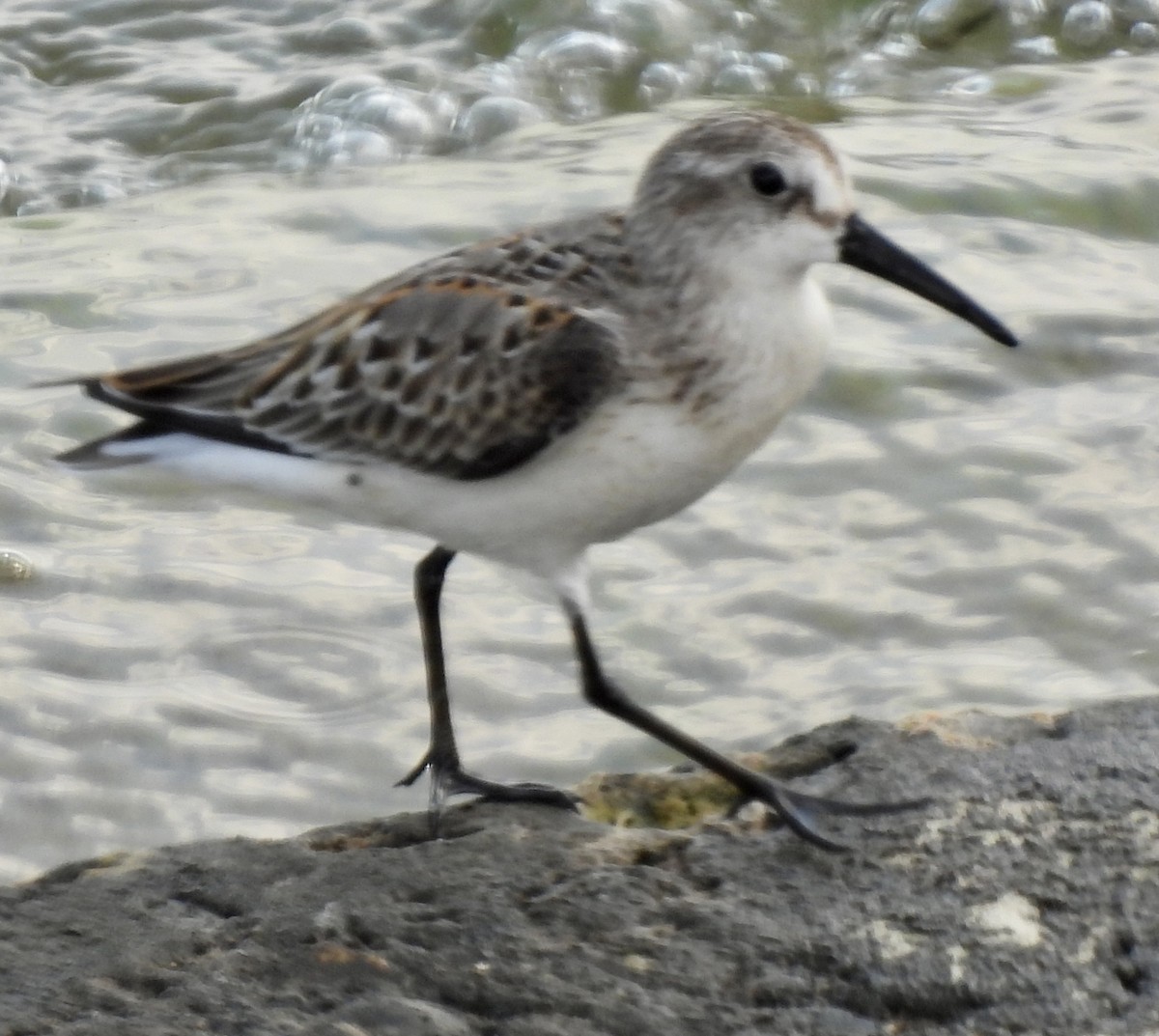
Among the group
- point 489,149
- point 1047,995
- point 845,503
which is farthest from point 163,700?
point 489,149

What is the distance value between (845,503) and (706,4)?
232 inches

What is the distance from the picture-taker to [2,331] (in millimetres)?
8281

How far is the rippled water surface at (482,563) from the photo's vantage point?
644cm

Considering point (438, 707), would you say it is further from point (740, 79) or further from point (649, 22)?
point (649, 22)

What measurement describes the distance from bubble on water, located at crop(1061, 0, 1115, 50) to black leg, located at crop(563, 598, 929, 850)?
802 cm

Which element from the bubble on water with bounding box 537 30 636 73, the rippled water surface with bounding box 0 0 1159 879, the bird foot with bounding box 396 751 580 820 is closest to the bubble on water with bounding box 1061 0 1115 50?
the rippled water surface with bounding box 0 0 1159 879

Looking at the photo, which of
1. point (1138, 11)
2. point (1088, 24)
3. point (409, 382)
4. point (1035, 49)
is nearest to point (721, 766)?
point (409, 382)

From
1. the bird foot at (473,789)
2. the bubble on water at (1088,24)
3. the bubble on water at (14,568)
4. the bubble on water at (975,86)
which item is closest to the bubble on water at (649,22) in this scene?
the bubble on water at (975,86)

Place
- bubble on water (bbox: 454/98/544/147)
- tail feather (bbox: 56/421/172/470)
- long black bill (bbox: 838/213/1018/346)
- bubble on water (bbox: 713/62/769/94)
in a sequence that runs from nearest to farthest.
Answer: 1. long black bill (bbox: 838/213/1018/346)
2. tail feather (bbox: 56/421/172/470)
3. bubble on water (bbox: 454/98/544/147)
4. bubble on water (bbox: 713/62/769/94)

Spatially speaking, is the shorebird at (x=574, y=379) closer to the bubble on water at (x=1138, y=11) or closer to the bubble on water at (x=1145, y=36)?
the bubble on water at (x=1145, y=36)

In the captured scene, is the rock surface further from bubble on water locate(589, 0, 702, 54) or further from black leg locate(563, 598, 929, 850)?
bubble on water locate(589, 0, 702, 54)

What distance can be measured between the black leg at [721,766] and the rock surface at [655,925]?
46 millimetres

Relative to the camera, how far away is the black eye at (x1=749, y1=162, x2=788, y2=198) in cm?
448

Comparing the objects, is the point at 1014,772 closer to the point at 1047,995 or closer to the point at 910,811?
the point at 910,811
